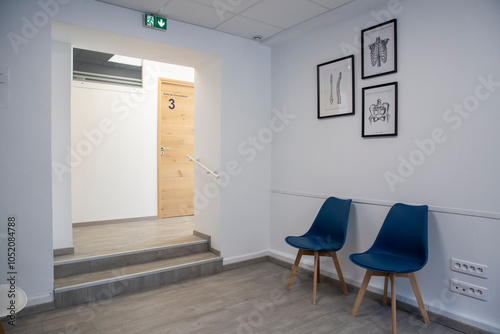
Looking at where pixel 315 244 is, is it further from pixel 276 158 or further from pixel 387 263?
pixel 276 158

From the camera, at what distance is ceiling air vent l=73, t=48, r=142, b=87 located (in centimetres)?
489

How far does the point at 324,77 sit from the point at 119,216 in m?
3.85

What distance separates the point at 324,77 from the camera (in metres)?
3.57

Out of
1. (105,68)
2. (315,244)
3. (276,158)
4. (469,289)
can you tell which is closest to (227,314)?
(315,244)

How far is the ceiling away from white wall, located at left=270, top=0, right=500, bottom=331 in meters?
0.30

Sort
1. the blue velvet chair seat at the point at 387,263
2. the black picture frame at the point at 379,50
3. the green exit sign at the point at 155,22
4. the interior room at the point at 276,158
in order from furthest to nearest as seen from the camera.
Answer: the green exit sign at the point at 155,22 → the black picture frame at the point at 379,50 → the interior room at the point at 276,158 → the blue velvet chair seat at the point at 387,263

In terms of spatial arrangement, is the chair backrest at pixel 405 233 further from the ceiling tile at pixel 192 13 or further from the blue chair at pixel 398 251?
the ceiling tile at pixel 192 13

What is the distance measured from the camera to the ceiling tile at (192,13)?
10.2ft

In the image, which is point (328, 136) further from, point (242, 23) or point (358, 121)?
point (242, 23)

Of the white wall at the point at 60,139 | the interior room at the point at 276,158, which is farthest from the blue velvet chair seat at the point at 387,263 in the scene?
the white wall at the point at 60,139

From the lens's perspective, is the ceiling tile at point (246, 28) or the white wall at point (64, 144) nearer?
the white wall at point (64, 144)

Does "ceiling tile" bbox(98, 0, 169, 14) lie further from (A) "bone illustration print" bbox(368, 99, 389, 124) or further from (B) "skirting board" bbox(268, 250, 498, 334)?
(B) "skirting board" bbox(268, 250, 498, 334)

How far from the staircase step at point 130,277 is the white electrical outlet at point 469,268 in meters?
2.37

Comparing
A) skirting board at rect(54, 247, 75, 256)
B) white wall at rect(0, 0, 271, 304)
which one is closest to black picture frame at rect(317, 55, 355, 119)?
white wall at rect(0, 0, 271, 304)
